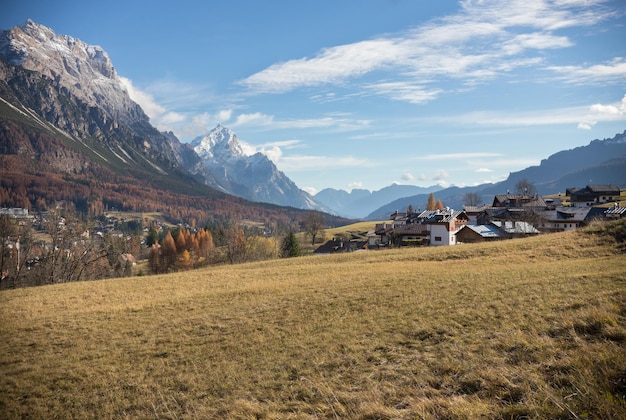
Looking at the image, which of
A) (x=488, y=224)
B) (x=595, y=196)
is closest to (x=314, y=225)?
(x=488, y=224)

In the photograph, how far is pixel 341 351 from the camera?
47.7 ft

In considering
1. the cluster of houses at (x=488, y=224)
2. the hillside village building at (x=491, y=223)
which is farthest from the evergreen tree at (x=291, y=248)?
the hillside village building at (x=491, y=223)

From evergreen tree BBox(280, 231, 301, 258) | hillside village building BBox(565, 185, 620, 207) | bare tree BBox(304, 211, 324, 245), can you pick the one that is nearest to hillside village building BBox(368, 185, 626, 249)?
hillside village building BBox(565, 185, 620, 207)

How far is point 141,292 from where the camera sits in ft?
112

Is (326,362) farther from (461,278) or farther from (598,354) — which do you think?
(461,278)

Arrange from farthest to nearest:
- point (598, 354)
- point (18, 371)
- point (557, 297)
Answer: point (557, 297), point (18, 371), point (598, 354)

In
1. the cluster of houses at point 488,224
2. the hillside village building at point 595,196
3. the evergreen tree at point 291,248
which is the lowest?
the evergreen tree at point 291,248

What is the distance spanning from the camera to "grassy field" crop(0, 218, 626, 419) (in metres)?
8.27

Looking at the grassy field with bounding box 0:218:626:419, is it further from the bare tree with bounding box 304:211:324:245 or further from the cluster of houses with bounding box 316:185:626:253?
the bare tree with bounding box 304:211:324:245

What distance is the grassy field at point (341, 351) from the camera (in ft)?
27.1

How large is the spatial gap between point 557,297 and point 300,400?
13.8m

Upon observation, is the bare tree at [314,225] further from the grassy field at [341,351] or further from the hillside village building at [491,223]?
the grassy field at [341,351]

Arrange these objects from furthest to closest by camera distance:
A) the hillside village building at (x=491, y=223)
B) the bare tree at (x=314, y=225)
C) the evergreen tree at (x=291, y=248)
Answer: the bare tree at (x=314, y=225) → the evergreen tree at (x=291, y=248) → the hillside village building at (x=491, y=223)

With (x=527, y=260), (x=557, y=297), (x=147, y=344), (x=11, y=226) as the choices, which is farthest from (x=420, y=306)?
(x=11, y=226)
